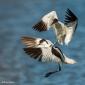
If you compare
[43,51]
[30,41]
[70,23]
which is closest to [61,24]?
[70,23]

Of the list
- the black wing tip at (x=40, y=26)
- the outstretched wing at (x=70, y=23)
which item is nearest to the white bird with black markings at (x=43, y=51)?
the black wing tip at (x=40, y=26)

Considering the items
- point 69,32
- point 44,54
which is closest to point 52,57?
point 44,54

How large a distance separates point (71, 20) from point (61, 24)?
10cm

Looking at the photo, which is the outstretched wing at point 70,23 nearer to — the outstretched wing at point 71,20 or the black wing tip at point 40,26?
the outstretched wing at point 71,20

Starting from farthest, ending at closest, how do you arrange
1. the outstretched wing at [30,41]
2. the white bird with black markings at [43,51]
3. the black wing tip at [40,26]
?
the black wing tip at [40,26] < the outstretched wing at [30,41] < the white bird with black markings at [43,51]

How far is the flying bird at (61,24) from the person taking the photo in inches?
148

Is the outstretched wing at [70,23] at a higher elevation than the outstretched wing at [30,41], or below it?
higher

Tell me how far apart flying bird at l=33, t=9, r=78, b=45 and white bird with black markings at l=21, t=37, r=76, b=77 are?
149 millimetres

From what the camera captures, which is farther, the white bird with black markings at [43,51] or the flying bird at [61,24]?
the flying bird at [61,24]

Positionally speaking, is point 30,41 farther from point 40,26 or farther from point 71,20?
point 71,20

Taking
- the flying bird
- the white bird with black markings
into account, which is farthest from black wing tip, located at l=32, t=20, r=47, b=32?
the white bird with black markings

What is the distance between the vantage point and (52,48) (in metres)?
3.53

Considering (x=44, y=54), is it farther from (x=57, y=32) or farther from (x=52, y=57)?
(x=57, y=32)

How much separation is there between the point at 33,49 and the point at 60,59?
223 millimetres
